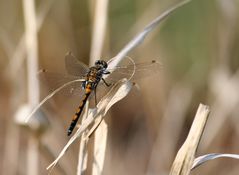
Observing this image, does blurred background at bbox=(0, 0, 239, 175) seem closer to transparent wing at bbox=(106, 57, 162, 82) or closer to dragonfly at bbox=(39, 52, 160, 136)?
dragonfly at bbox=(39, 52, 160, 136)

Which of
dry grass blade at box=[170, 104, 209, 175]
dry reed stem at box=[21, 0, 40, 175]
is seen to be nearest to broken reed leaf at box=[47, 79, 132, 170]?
dry grass blade at box=[170, 104, 209, 175]

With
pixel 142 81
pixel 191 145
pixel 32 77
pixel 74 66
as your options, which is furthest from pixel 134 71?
pixel 142 81

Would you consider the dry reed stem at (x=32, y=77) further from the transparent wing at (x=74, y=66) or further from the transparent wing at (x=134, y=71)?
the transparent wing at (x=134, y=71)

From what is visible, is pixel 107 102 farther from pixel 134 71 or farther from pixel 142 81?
pixel 142 81

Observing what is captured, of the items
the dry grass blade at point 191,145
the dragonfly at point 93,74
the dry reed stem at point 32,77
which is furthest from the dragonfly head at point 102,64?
the dry grass blade at point 191,145

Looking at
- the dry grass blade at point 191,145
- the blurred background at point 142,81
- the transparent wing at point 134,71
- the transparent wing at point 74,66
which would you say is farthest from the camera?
the blurred background at point 142,81

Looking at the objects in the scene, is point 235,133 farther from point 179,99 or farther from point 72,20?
point 72,20
